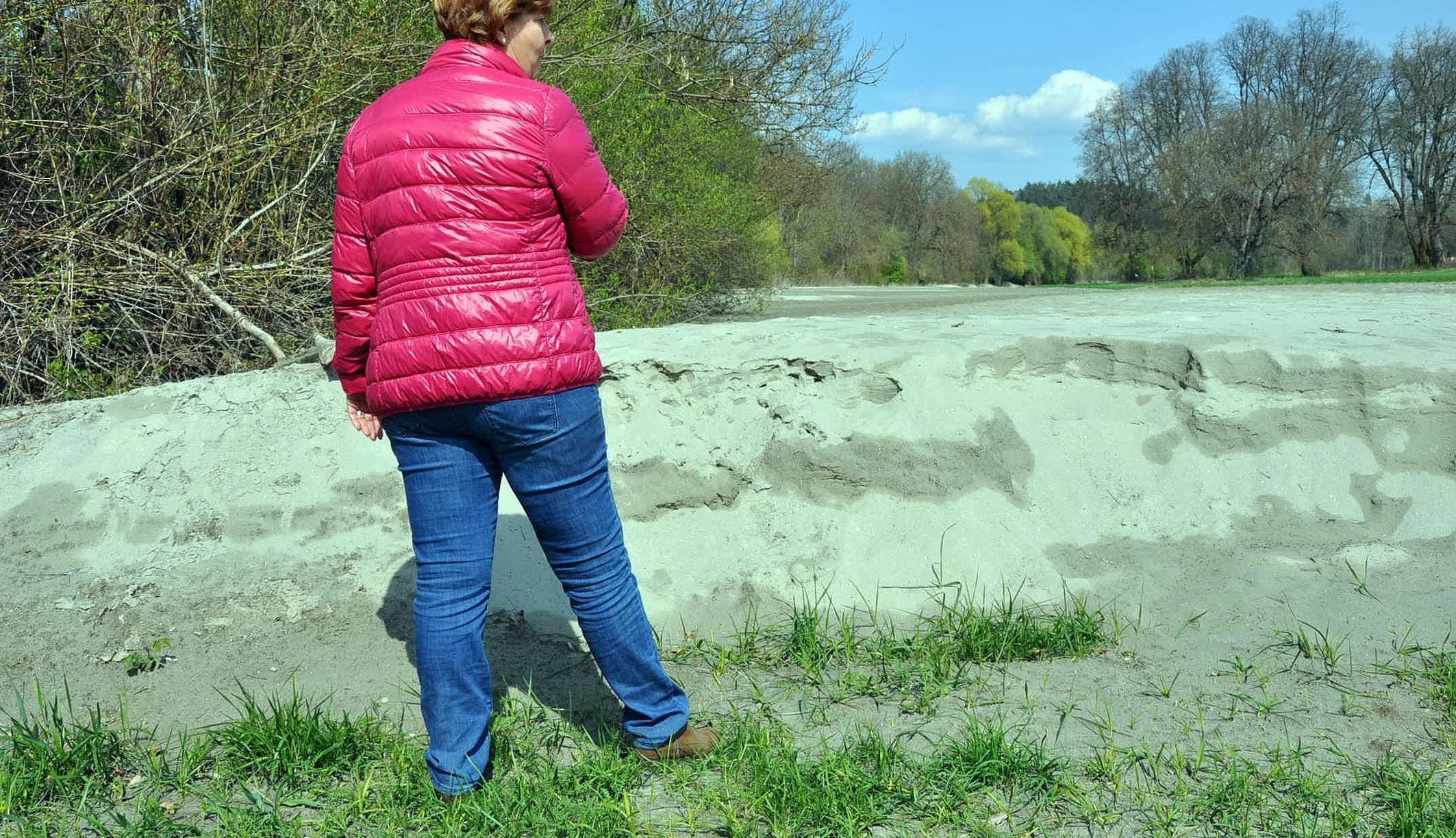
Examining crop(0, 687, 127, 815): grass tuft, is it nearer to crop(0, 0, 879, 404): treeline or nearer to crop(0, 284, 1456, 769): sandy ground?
crop(0, 284, 1456, 769): sandy ground

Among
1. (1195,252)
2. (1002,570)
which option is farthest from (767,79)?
(1195,252)

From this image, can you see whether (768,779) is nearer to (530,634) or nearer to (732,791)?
(732,791)

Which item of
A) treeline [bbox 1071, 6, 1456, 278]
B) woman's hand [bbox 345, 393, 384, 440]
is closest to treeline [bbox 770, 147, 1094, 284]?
treeline [bbox 1071, 6, 1456, 278]

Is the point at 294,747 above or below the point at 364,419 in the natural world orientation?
below

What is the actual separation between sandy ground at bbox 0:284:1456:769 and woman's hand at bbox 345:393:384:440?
116 cm

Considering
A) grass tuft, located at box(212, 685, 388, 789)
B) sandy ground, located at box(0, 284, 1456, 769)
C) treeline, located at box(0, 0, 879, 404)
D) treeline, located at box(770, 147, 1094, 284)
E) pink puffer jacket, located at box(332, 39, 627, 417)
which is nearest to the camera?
pink puffer jacket, located at box(332, 39, 627, 417)

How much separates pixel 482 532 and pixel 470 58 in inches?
44.0

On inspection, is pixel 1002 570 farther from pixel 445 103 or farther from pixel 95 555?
pixel 95 555

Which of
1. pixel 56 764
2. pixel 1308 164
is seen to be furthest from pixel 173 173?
pixel 1308 164

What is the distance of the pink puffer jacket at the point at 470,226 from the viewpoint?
2.35 meters

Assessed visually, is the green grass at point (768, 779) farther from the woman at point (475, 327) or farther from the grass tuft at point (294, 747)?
the woman at point (475, 327)

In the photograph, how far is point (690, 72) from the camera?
1195 centimetres

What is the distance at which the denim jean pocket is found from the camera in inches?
93.6

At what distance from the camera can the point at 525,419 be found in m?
2.39
